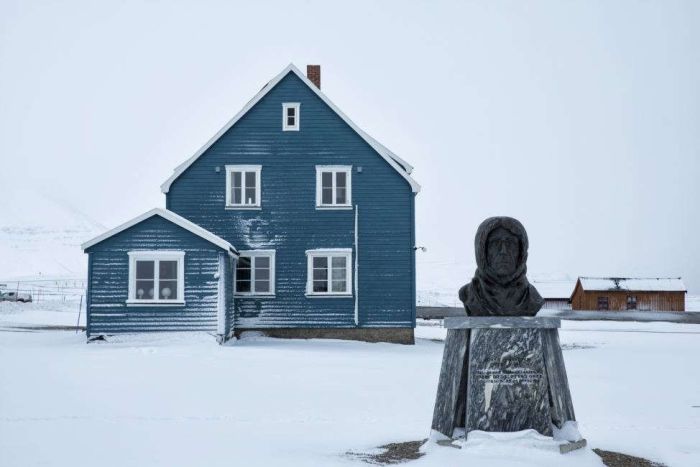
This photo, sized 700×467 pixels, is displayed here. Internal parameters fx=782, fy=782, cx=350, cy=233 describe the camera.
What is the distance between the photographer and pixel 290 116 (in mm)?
27062

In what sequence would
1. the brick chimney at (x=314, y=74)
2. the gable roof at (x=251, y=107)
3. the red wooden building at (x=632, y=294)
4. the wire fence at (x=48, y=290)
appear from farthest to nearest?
the wire fence at (x=48, y=290), the red wooden building at (x=632, y=294), the brick chimney at (x=314, y=74), the gable roof at (x=251, y=107)

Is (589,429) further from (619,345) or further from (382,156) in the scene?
(619,345)

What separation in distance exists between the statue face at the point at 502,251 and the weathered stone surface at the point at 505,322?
657 millimetres

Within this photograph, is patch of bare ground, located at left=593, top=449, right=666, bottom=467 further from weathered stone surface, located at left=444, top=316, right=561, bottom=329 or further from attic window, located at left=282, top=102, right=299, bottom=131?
attic window, located at left=282, top=102, right=299, bottom=131

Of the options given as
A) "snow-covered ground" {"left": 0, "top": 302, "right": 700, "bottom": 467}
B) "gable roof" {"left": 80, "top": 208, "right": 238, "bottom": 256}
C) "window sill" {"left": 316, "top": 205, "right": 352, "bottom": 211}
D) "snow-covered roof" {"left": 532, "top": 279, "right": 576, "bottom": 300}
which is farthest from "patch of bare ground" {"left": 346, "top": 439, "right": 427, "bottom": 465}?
"snow-covered roof" {"left": 532, "top": 279, "right": 576, "bottom": 300}

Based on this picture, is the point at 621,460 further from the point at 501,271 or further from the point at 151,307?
the point at 151,307

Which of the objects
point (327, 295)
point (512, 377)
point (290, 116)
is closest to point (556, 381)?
point (512, 377)

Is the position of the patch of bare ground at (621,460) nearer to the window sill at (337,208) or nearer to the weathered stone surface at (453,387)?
the weathered stone surface at (453,387)

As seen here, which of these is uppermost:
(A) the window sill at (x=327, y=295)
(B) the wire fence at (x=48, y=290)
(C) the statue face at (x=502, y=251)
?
(B) the wire fence at (x=48, y=290)

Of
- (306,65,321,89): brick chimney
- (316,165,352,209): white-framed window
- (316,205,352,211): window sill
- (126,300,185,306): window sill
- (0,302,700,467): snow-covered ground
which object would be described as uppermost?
(306,65,321,89): brick chimney

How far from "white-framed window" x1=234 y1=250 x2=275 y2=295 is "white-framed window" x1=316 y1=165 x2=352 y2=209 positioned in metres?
2.54

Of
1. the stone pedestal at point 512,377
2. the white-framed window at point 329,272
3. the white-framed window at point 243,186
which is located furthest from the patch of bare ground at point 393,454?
the white-framed window at point 243,186

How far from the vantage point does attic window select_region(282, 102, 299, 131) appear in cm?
2692

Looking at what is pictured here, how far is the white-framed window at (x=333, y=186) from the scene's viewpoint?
26.8 metres
